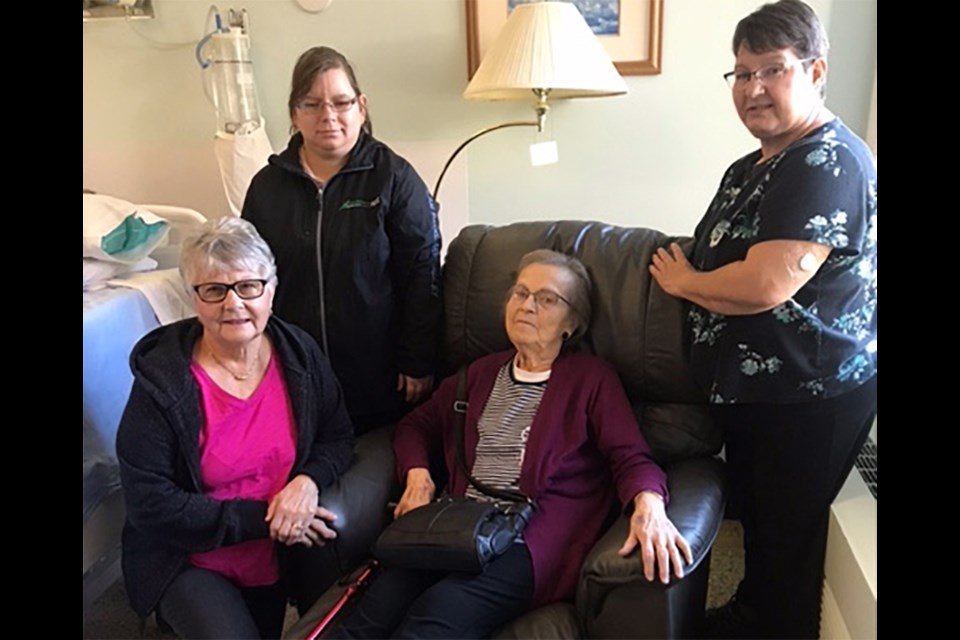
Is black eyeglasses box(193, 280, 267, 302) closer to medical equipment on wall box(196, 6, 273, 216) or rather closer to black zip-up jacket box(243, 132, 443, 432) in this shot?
black zip-up jacket box(243, 132, 443, 432)

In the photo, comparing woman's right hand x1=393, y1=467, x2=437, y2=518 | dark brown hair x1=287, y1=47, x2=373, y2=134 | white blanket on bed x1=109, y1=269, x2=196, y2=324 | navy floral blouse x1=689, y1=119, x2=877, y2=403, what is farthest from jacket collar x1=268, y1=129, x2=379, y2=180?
navy floral blouse x1=689, y1=119, x2=877, y2=403

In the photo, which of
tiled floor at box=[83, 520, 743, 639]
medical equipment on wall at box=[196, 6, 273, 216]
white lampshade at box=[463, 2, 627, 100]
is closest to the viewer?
tiled floor at box=[83, 520, 743, 639]

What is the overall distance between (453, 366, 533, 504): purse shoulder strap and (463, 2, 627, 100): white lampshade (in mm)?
847

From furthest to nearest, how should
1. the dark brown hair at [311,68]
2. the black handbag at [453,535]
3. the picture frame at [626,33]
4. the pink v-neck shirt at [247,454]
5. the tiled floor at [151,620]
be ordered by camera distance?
the picture frame at [626,33], the tiled floor at [151,620], the dark brown hair at [311,68], the pink v-neck shirt at [247,454], the black handbag at [453,535]

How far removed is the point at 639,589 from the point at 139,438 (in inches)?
37.7

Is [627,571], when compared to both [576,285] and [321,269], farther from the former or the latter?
[321,269]

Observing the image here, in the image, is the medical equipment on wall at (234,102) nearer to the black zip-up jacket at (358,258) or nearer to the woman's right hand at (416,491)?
the black zip-up jacket at (358,258)

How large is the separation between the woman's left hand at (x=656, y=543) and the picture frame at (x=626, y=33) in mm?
1538

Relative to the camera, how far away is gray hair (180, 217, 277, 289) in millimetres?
1514

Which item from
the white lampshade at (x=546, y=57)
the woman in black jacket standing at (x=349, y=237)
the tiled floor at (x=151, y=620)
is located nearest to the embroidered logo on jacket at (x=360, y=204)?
the woman in black jacket standing at (x=349, y=237)

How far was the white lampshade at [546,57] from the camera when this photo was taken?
216cm

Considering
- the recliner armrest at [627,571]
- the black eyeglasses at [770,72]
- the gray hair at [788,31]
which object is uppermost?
the gray hair at [788,31]
